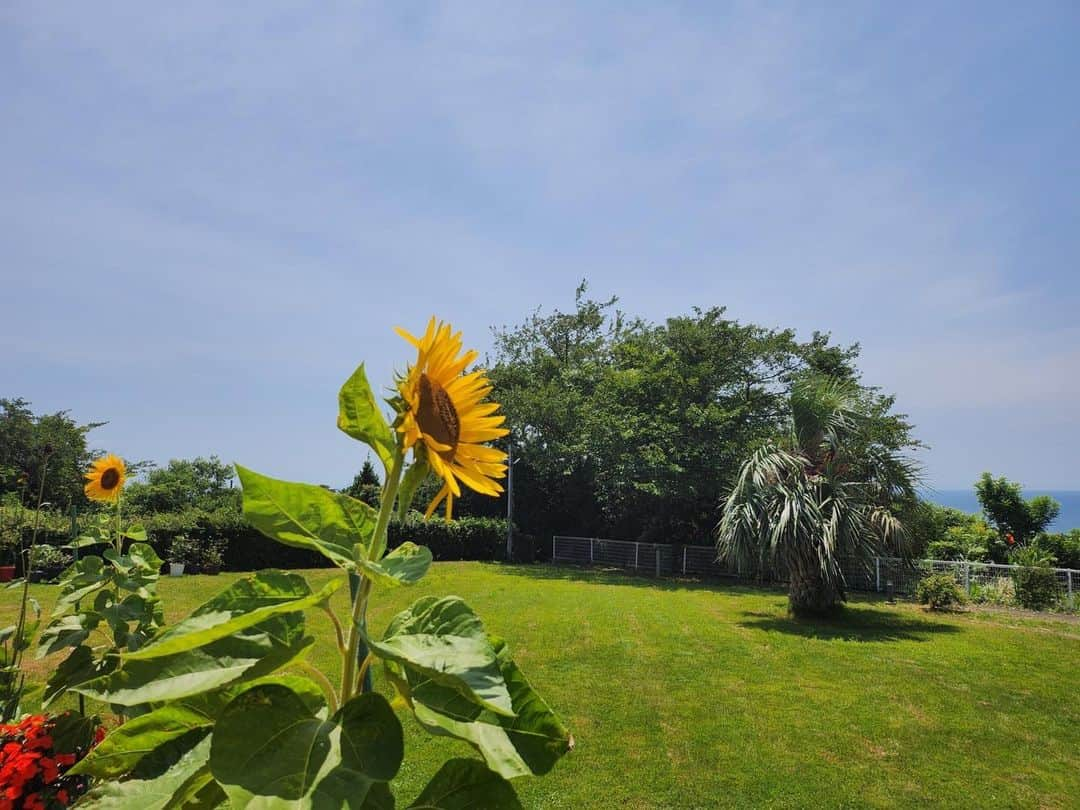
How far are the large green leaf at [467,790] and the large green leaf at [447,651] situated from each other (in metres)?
0.11

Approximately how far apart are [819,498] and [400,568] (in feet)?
33.8

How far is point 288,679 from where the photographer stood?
0.69 meters

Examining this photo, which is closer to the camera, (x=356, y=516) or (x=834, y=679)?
(x=356, y=516)

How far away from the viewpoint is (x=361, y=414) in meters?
0.77

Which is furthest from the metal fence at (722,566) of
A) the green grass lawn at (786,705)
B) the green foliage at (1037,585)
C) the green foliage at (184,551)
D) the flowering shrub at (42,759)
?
the green foliage at (184,551)

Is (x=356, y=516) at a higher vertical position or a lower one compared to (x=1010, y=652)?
higher

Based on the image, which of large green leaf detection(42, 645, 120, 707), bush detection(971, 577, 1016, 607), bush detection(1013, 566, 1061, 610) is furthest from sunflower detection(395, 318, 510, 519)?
bush detection(971, 577, 1016, 607)

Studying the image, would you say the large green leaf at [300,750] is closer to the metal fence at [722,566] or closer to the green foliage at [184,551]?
the metal fence at [722,566]

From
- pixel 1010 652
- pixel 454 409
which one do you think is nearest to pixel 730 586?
pixel 1010 652

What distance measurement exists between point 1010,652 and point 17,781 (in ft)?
34.7

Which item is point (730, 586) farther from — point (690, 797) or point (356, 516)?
point (356, 516)

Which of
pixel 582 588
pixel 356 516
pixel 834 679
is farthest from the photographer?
pixel 582 588

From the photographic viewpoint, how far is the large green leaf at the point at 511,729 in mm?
657

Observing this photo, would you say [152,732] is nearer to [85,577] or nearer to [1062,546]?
[85,577]
